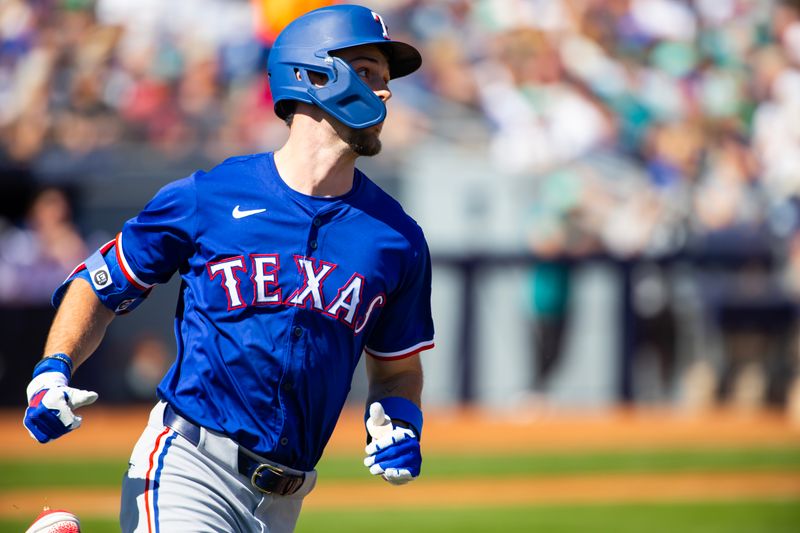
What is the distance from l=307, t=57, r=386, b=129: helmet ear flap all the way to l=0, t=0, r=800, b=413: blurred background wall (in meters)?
8.49

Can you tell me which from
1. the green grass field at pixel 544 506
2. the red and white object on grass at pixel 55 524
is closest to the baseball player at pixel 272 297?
the red and white object on grass at pixel 55 524

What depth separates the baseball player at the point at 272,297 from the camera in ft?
10.5

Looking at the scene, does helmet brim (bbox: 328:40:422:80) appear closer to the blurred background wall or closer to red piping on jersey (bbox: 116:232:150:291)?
red piping on jersey (bbox: 116:232:150:291)

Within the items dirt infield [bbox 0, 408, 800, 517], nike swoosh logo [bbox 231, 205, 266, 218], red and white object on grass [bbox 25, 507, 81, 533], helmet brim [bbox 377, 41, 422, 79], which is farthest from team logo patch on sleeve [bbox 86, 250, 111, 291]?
dirt infield [bbox 0, 408, 800, 517]

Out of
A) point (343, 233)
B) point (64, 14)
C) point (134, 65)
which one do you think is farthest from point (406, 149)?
point (343, 233)

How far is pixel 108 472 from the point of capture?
31.4ft

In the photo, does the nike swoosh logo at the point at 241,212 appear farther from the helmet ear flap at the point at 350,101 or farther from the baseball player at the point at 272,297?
the helmet ear flap at the point at 350,101

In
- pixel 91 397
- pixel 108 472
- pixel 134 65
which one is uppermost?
pixel 134 65

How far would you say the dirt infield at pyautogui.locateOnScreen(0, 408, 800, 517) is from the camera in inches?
342

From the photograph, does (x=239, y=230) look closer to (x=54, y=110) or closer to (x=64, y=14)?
(x=54, y=110)

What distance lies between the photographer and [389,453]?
10.6ft

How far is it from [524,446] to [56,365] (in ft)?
27.0

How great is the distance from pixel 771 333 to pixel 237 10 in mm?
6919

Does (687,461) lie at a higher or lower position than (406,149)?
lower
